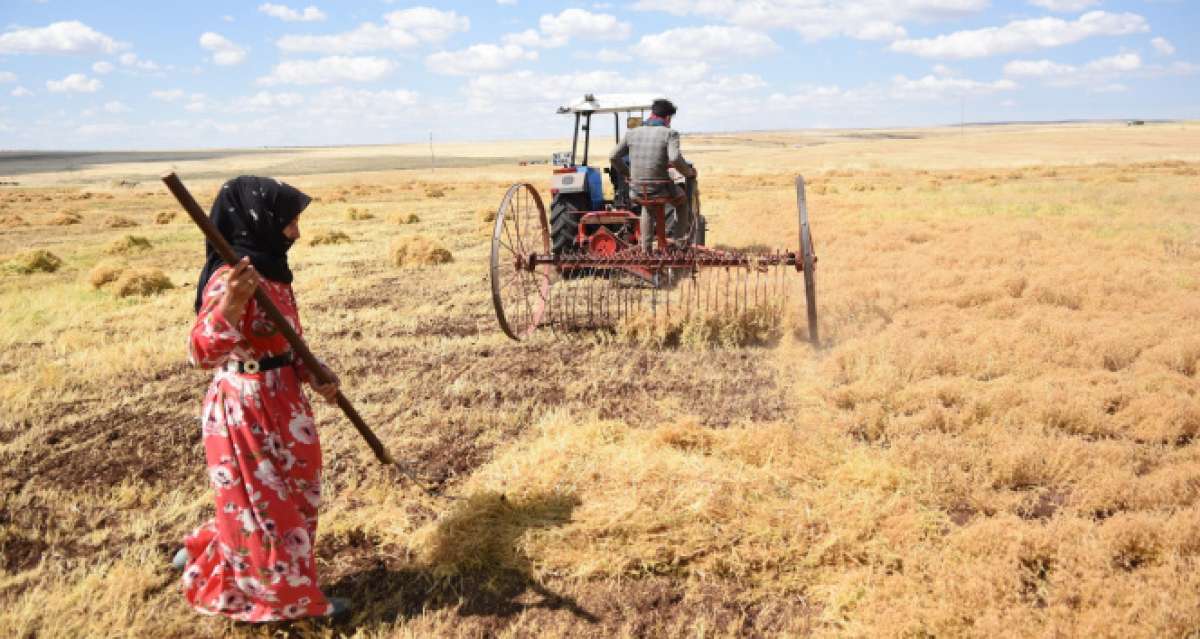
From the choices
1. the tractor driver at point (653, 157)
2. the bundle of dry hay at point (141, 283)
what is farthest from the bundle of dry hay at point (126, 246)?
the tractor driver at point (653, 157)

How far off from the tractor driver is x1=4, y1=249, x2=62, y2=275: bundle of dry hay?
10197mm

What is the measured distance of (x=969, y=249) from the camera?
946 cm

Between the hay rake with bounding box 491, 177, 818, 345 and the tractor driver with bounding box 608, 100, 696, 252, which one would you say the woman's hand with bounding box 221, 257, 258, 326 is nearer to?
the hay rake with bounding box 491, 177, 818, 345

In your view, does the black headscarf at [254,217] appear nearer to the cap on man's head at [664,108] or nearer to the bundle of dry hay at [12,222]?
the cap on man's head at [664,108]

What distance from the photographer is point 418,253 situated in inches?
462

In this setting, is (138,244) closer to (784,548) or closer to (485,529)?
(485,529)

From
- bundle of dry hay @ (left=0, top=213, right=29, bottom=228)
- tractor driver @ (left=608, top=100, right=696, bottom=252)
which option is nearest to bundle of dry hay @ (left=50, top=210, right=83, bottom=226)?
bundle of dry hay @ (left=0, top=213, right=29, bottom=228)

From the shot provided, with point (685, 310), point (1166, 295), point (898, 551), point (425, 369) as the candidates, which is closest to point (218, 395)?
point (898, 551)

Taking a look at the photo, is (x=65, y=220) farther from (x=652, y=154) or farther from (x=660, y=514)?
(x=660, y=514)

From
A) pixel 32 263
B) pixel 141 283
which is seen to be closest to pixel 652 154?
pixel 141 283

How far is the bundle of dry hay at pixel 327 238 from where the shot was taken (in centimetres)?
1452

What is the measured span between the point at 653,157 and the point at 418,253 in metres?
5.67

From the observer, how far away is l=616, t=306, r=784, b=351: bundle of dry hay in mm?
6660

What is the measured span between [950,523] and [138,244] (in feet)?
50.1
